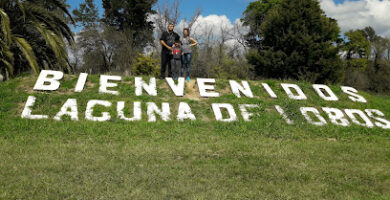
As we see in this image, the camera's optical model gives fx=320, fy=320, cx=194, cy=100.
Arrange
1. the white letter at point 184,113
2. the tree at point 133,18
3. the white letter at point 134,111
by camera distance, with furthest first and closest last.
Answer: the tree at point 133,18
the white letter at point 184,113
the white letter at point 134,111

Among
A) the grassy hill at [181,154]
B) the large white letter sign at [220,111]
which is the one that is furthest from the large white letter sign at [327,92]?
the large white letter sign at [220,111]

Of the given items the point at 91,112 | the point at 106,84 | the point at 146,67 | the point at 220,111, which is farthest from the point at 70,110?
the point at 146,67

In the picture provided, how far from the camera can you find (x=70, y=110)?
9.45 meters

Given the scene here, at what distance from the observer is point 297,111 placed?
10.7 m

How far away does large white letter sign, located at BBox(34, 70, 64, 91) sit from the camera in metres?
10.5

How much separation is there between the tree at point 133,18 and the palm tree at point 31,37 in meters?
22.8

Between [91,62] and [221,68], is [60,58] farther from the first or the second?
[91,62]

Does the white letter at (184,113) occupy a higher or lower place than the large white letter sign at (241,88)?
lower

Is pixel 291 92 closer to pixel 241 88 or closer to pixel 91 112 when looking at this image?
pixel 241 88

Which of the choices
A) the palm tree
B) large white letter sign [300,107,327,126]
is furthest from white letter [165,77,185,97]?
the palm tree

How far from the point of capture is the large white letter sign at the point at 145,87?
10.9m

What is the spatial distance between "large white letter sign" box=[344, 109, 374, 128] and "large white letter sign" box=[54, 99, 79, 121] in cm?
890

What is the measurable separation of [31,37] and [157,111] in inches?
370

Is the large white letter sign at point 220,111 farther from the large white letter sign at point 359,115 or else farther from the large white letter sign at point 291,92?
the large white letter sign at point 359,115
